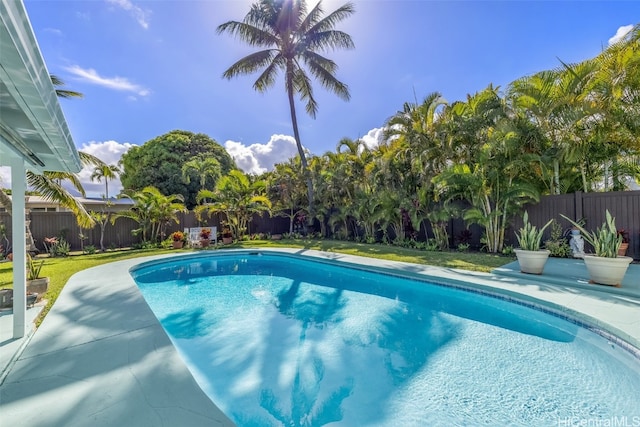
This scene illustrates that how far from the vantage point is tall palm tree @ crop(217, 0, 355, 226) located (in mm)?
13820

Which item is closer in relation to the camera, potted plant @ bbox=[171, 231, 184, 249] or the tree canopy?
potted plant @ bbox=[171, 231, 184, 249]

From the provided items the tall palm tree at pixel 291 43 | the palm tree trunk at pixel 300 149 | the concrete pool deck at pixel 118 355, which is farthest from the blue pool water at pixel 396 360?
the tall palm tree at pixel 291 43

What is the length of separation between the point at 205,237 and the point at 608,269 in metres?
13.7

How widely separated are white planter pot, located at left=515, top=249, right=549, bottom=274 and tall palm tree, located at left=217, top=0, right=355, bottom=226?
1103 centimetres

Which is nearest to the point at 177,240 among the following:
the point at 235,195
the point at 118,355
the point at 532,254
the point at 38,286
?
the point at 235,195

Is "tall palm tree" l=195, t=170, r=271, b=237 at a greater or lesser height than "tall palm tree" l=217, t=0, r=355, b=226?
lesser

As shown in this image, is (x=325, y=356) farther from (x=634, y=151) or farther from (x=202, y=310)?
(x=634, y=151)

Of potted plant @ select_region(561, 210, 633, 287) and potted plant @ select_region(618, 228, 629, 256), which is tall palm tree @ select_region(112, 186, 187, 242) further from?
potted plant @ select_region(618, 228, 629, 256)

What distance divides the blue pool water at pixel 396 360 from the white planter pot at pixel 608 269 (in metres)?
1.83

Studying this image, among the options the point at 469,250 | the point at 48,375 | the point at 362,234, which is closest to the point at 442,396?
the point at 48,375

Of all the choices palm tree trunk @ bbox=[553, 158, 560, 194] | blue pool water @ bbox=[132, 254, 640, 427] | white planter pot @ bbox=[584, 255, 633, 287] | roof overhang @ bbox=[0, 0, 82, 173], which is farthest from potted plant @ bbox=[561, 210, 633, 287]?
roof overhang @ bbox=[0, 0, 82, 173]

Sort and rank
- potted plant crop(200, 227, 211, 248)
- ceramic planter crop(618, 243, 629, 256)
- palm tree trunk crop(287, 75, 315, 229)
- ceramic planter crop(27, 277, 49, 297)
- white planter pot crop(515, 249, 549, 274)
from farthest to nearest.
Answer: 1. palm tree trunk crop(287, 75, 315, 229)
2. potted plant crop(200, 227, 211, 248)
3. ceramic planter crop(618, 243, 629, 256)
4. white planter pot crop(515, 249, 549, 274)
5. ceramic planter crop(27, 277, 49, 297)

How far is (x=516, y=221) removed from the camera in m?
10.1

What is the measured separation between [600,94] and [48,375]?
41.1 feet
